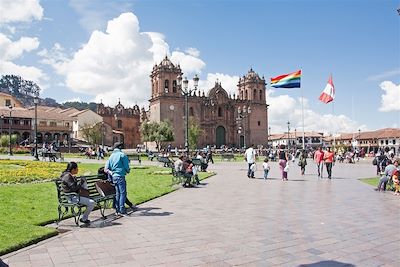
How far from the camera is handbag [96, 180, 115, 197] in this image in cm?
876

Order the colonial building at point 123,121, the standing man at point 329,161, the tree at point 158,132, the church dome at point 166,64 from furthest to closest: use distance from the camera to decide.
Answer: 1. the colonial building at point 123,121
2. the church dome at point 166,64
3. the tree at point 158,132
4. the standing man at point 329,161

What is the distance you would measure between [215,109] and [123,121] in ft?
65.4

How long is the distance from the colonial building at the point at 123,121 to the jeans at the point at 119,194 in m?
69.3

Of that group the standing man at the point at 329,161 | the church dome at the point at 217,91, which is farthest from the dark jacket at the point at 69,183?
the church dome at the point at 217,91

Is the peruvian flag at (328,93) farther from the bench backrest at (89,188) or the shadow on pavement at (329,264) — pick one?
the shadow on pavement at (329,264)

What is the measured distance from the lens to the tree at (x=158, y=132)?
64.9m

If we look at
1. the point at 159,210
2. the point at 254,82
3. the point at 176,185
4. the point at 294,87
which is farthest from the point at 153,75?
the point at 159,210

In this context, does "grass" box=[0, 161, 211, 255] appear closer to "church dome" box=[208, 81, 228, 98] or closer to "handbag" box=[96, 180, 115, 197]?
"handbag" box=[96, 180, 115, 197]

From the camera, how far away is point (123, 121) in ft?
272

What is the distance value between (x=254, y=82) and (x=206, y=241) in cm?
7910

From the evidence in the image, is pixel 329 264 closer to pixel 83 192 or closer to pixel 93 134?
pixel 83 192

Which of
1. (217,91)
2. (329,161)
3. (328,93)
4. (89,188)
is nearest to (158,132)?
(217,91)

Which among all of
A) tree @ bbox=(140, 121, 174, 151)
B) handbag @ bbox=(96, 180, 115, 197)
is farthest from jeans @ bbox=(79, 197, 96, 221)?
tree @ bbox=(140, 121, 174, 151)

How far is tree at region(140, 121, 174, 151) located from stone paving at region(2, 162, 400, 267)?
5446 cm
